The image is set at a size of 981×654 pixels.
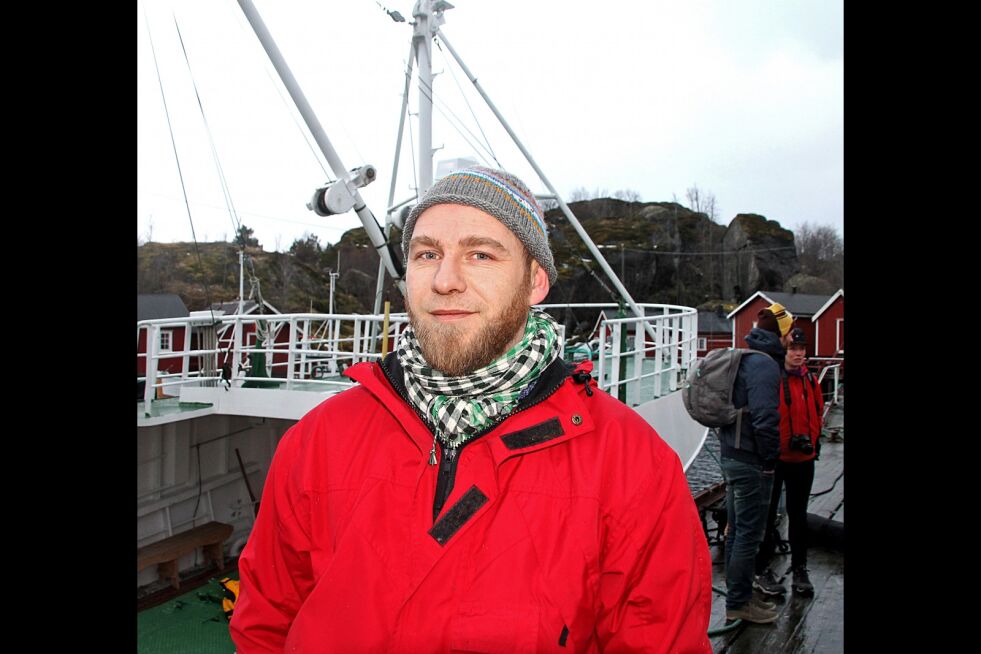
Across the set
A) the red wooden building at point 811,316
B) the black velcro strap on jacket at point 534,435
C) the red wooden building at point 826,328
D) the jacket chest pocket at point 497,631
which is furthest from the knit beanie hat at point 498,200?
the red wooden building at point 826,328

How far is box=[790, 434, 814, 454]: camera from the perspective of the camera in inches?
148

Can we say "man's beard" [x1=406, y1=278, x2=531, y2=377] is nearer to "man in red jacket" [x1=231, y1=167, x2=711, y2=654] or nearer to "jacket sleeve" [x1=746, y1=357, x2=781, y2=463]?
"man in red jacket" [x1=231, y1=167, x2=711, y2=654]

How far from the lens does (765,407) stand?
134 inches

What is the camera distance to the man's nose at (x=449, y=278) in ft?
4.07

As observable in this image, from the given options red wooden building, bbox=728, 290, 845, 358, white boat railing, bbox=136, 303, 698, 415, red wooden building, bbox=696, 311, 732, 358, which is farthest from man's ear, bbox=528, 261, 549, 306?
red wooden building, bbox=696, 311, 732, 358

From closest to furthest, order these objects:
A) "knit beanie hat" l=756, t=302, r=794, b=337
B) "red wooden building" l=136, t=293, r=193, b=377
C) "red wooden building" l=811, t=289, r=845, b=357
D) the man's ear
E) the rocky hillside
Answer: the man's ear < "knit beanie hat" l=756, t=302, r=794, b=337 < "red wooden building" l=136, t=293, r=193, b=377 < "red wooden building" l=811, t=289, r=845, b=357 < the rocky hillside

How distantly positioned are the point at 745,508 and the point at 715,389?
2.19 ft

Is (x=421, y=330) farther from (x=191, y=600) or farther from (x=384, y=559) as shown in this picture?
(x=191, y=600)

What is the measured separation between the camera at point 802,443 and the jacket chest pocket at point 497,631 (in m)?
3.23

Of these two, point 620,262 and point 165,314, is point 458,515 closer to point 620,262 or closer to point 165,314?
point 165,314

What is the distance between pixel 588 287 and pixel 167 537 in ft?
129

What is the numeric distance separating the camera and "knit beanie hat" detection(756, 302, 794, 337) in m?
0.62

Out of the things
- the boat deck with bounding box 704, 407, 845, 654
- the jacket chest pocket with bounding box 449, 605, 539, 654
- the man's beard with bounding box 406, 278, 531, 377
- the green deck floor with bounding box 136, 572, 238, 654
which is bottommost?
the green deck floor with bounding box 136, 572, 238, 654

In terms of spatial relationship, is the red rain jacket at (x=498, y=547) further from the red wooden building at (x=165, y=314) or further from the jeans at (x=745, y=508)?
the red wooden building at (x=165, y=314)
